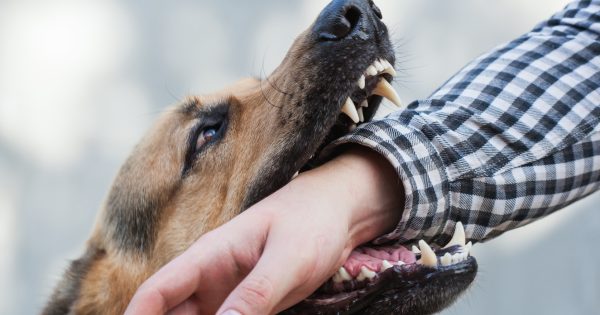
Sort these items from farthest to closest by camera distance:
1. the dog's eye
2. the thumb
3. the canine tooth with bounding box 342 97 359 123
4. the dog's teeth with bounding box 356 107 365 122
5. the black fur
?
the black fur < the dog's eye < the dog's teeth with bounding box 356 107 365 122 < the canine tooth with bounding box 342 97 359 123 < the thumb

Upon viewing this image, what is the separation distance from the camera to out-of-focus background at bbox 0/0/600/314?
205 inches

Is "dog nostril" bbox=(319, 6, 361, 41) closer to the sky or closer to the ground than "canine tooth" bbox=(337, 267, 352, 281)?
closer to the sky

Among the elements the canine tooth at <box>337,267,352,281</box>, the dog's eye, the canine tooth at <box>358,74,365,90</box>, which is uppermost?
the canine tooth at <box>358,74,365,90</box>

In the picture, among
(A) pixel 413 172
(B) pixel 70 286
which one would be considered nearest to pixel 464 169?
(A) pixel 413 172

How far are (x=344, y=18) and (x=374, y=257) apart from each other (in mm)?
778

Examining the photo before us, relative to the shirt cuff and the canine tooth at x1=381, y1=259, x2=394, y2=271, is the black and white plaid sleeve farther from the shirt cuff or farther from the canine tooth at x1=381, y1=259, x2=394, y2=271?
the canine tooth at x1=381, y1=259, x2=394, y2=271

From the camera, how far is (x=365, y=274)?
2.20 meters

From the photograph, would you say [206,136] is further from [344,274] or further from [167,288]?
[167,288]

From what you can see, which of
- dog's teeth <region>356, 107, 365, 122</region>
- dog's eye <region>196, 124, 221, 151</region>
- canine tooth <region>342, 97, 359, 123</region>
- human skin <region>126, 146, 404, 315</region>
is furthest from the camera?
dog's eye <region>196, 124, 221, 151</region>

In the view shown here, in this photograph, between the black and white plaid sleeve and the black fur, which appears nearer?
the black and white plaid sleeve

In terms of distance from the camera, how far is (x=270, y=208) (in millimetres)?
2020

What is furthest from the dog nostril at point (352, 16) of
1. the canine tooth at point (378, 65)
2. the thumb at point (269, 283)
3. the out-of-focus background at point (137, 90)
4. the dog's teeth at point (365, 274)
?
the out-of-focus background at point (137, 90)

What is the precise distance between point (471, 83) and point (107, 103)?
10.8 feet

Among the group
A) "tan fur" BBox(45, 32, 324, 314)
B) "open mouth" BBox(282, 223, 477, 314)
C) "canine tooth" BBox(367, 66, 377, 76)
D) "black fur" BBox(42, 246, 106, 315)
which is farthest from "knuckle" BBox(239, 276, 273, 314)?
"black fur" BBox(42, 246, 106, 315)
